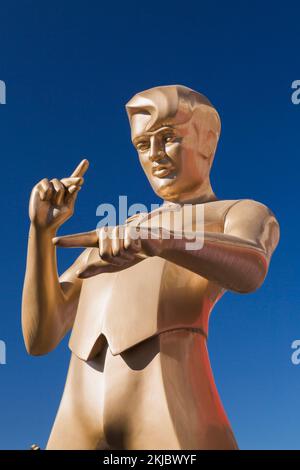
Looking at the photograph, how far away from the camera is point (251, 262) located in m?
3.24

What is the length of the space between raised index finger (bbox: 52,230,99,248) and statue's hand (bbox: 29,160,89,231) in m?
0.60

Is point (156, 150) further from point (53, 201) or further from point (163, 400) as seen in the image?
point (163, 400)

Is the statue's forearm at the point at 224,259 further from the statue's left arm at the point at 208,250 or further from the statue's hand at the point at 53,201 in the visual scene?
the statue's hand at the point at 53,201

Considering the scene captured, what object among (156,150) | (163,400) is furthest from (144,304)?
(156,150)

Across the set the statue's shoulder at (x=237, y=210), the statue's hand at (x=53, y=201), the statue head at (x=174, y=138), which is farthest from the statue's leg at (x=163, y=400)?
the statue head at (x=174, y=138)

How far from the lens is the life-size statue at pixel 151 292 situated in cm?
319

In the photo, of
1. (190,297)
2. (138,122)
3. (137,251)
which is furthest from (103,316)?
→ (138,122)

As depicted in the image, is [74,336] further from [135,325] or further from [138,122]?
[138,122]

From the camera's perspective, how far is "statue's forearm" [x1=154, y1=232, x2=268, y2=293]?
122 inches

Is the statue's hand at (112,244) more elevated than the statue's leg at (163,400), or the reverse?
the statue's hand at (112,244)

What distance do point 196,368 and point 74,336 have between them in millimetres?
632

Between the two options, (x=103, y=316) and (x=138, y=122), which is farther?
(x=138, y=122)

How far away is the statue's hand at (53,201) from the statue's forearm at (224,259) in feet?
2.50

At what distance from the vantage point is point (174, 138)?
3.79 meters
